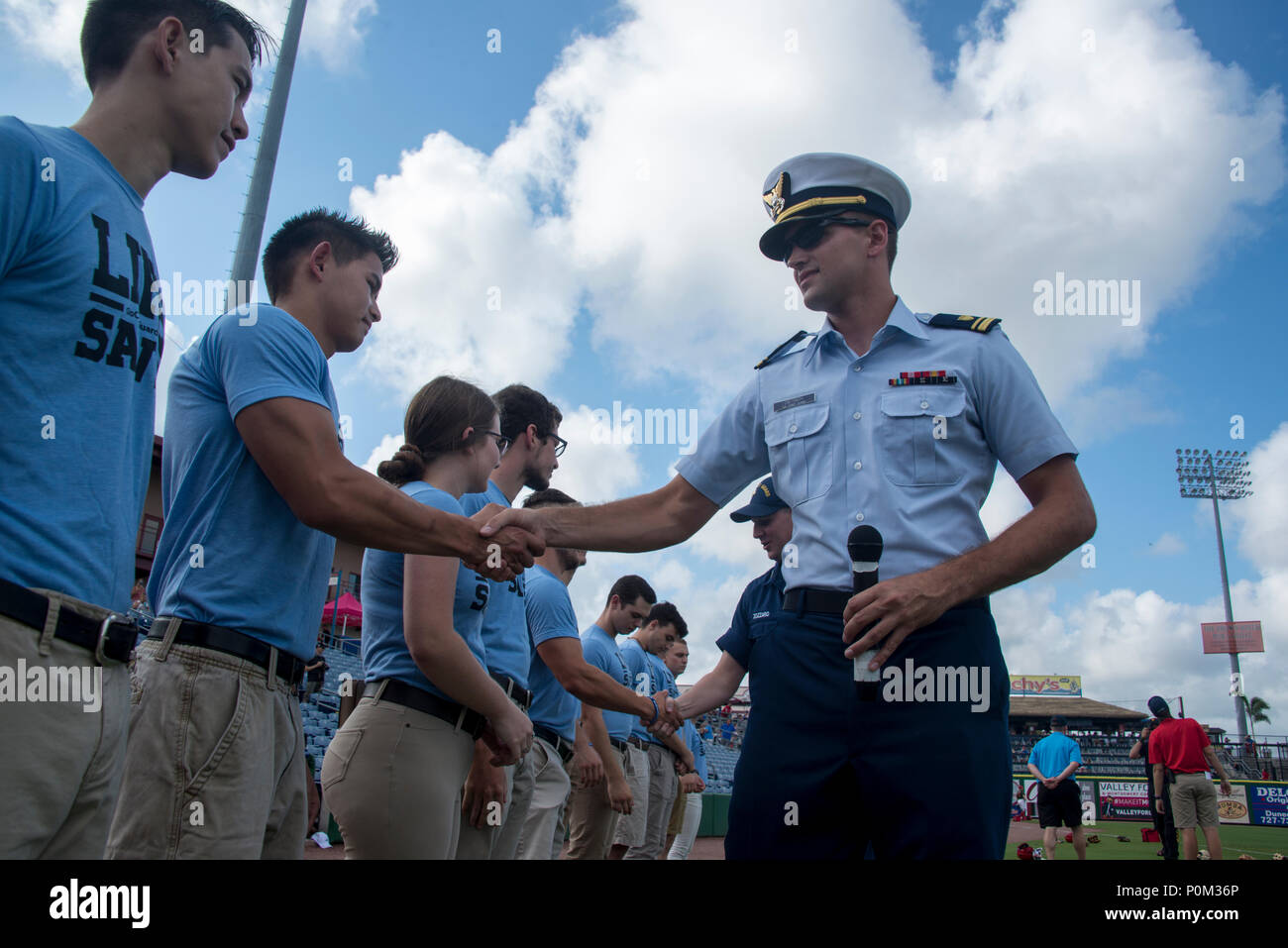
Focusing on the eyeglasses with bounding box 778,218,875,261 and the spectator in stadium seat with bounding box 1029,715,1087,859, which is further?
the spectator in stadium seat with bounding box 1029,715,1087,859

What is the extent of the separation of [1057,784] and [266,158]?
1500 cm

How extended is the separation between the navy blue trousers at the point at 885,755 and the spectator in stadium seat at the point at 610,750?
3.37 m

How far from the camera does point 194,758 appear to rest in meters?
2.02

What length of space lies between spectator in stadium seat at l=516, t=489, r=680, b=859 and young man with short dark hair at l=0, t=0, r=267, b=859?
104 inches

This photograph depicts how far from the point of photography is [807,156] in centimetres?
257

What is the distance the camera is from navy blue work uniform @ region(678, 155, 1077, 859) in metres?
1.96

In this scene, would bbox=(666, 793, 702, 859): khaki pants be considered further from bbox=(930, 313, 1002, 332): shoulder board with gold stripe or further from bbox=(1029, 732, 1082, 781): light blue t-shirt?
bbox=(930, 313, 1002, 332): shoulder board with gold stripe

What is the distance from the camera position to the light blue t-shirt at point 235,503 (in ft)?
7.14

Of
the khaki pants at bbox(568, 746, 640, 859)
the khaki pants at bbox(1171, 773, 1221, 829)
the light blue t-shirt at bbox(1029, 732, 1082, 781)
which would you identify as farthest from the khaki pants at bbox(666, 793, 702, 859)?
the khaki pants at bbox(1171, 773, 1221, 829)

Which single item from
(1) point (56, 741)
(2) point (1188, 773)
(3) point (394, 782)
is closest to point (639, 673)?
(3) point (394, 782)

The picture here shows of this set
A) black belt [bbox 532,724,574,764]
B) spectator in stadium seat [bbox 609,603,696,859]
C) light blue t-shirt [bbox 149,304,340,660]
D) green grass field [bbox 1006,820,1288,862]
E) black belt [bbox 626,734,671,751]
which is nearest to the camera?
light blue t-shirt [bbox 149,304,340,660]

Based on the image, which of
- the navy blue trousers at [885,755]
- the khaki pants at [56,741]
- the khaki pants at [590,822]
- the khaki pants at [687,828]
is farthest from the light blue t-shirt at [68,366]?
the khaki pants at [687,828]
